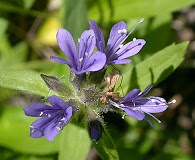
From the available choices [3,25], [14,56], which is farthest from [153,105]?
[14,56]

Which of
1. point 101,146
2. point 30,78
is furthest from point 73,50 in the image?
point 101,146

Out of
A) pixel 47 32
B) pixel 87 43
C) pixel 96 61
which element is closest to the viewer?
pixel 96 61

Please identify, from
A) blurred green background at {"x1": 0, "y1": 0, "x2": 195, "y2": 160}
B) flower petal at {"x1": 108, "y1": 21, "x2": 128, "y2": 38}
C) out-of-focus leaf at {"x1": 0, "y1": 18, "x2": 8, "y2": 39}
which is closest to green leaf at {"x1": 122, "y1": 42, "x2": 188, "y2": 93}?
flower petal at {"x1": 108, "y1": 21, "x2": 128, "y2": 38}

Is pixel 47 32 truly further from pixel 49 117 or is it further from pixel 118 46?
pixel 49 117

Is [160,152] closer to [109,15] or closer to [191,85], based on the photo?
[191,85]

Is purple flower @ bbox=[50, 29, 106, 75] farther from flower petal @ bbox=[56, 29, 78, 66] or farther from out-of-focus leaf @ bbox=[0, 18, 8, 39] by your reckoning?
out-of-focus leaf @ bbox=[0, 18, 8, 39]

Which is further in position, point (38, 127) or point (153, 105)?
point (153, 105)

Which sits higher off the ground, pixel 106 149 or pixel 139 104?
pixel 139 104
